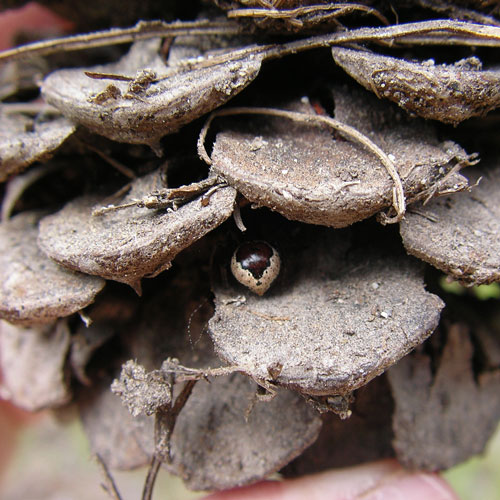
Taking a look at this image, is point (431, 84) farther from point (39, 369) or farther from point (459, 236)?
point (39, 369)

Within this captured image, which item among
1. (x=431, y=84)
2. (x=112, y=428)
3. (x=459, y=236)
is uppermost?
(x=431, y=84)

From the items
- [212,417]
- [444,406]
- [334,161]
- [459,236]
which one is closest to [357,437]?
[444,406]

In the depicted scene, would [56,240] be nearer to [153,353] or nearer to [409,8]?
[153,353]

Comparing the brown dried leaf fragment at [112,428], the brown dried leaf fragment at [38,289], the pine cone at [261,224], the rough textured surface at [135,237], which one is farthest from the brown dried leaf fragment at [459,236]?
the brown dried leaf fragment at [112,428]

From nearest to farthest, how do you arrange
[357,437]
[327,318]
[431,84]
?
[431,84]
[327,318]
[357,437]

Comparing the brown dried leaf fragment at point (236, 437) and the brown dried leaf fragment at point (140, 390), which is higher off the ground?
the brown dried leaf fragment at point (140, 390)

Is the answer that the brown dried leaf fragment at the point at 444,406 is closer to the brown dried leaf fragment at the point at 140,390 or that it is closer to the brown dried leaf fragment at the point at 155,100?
the brown dried leaf fragment at the point at 140,390

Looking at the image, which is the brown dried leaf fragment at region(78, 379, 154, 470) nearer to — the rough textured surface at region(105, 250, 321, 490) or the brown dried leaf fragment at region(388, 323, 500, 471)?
the rough textured surface at region(105, 250, 321, 490)
